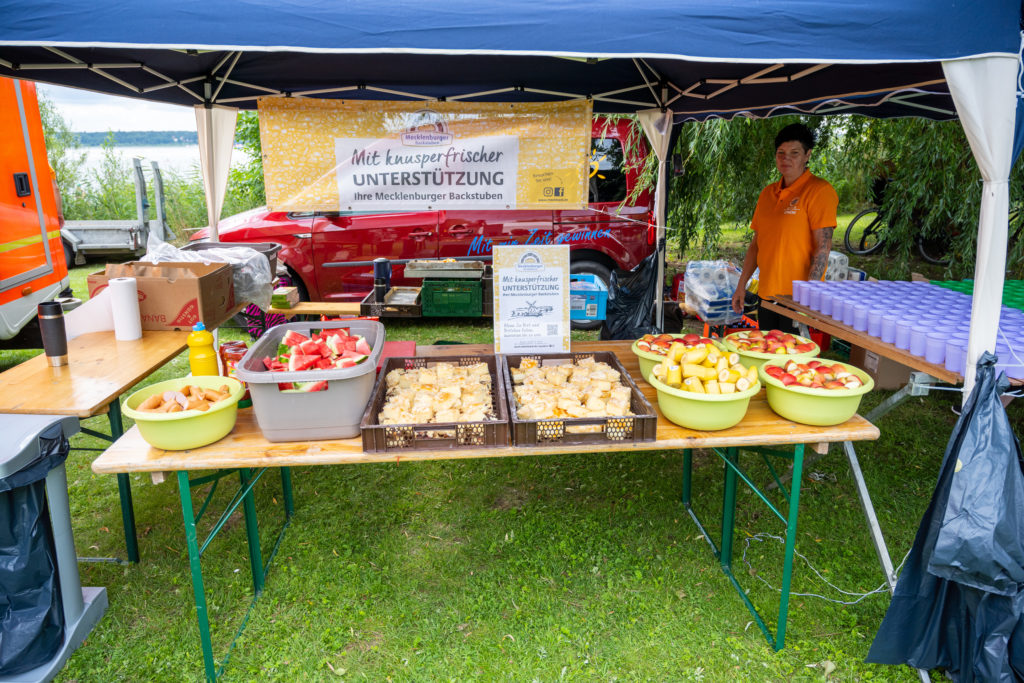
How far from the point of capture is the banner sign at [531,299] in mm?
3104

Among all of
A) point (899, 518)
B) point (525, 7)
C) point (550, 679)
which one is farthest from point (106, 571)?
point (899, 518)

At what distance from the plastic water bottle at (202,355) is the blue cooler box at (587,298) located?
3634 millimetres

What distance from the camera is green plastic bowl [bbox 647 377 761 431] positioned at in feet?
7.55

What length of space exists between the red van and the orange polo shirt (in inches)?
93.5

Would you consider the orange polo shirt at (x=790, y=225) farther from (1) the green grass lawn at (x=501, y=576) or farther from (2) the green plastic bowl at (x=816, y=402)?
(2) the green plastic bowl at (x=816, y=402)

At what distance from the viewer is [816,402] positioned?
2.38 m

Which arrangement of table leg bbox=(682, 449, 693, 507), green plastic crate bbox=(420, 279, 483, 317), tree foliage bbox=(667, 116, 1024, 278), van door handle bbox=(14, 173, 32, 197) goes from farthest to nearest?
green plastic crate bbox=(420, 279, 483, 317)
tree foliage bbox=(667, 116, 1024, 278)
van door handle bbox=(14, 173, 32, 197)
table leg bbox=(682, 449, 693, 507)

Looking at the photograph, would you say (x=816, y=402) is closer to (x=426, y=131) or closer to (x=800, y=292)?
(x=800, y=292)

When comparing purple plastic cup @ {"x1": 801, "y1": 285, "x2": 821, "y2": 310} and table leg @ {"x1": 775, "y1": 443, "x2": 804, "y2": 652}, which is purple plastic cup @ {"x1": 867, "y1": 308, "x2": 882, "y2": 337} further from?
table leg @ {"x1": 775, "y1": 443, "x2": 804, "y2": 652}

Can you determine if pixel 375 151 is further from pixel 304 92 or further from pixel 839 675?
pixel 839 675

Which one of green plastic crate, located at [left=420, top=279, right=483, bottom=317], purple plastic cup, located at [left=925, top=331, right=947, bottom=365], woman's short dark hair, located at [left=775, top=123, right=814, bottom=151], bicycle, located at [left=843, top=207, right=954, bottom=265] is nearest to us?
purple plastic cup, located at [left=925, top=331, right=947, bottom=365]

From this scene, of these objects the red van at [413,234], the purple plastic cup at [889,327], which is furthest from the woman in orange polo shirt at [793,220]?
the red van at [413,234]

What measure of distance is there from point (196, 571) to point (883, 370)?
16.5 feet

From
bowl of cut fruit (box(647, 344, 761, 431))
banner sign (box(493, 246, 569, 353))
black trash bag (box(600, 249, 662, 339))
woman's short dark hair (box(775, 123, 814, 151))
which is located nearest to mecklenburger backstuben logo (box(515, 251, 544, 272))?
banner sign (box(493, 246, 569, 353))
